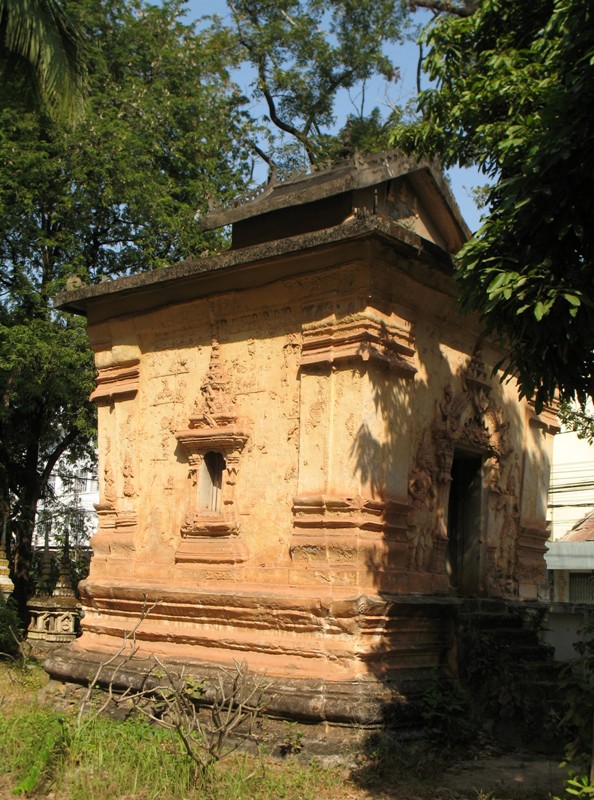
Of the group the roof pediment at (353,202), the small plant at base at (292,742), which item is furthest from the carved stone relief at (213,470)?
the small plant at base at (292,742)

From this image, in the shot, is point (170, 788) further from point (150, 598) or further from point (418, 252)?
point (418, 252)

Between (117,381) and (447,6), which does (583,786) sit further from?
(447,6)

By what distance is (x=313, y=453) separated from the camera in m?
8.94

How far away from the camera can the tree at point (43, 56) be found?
11.8m

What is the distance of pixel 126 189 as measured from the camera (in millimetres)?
16250

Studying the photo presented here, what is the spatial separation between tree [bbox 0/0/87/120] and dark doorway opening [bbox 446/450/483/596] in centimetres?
686

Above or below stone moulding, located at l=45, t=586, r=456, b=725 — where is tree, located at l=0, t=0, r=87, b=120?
above

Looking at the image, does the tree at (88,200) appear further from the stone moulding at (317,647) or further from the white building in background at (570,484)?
the white building in background at (570,484)

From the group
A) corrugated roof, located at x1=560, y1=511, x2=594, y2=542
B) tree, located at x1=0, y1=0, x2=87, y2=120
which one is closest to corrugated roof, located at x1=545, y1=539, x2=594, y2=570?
corrugated roof, located at x1=560, y1=511, x2=594, y2=542

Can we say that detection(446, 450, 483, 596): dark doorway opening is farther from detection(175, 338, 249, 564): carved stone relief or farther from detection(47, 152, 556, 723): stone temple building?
detection(175, 338, 249, 564): carved stone relief

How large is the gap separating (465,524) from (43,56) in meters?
7.76

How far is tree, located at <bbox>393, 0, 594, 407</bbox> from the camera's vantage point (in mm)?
5914

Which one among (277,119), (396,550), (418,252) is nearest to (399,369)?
(418,252)

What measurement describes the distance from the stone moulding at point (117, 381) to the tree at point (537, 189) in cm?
493
